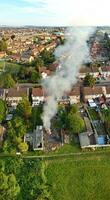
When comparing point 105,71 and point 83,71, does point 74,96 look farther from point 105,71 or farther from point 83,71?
point 105,71

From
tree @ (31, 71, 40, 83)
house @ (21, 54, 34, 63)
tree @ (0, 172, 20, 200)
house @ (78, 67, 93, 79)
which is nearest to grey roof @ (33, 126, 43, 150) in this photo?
tree @ (0, 172, 20, 200)

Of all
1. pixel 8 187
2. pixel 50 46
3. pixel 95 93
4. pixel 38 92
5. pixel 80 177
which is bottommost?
pixel 80 177

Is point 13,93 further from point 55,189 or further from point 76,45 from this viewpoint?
point 76,45

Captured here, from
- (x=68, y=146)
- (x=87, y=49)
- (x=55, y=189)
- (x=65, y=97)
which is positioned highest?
(x=87, y=49)

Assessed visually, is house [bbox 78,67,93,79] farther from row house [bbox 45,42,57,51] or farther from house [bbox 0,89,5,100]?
row house [bbox 45,42,57,51]

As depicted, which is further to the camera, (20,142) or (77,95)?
(77,95)

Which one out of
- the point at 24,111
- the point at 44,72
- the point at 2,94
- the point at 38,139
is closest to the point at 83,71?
the point at 44,72

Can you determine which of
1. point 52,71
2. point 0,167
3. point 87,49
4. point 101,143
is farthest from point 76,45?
point 0,167

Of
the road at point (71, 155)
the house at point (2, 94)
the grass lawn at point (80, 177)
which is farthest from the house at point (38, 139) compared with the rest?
the house at point (2, 94)
